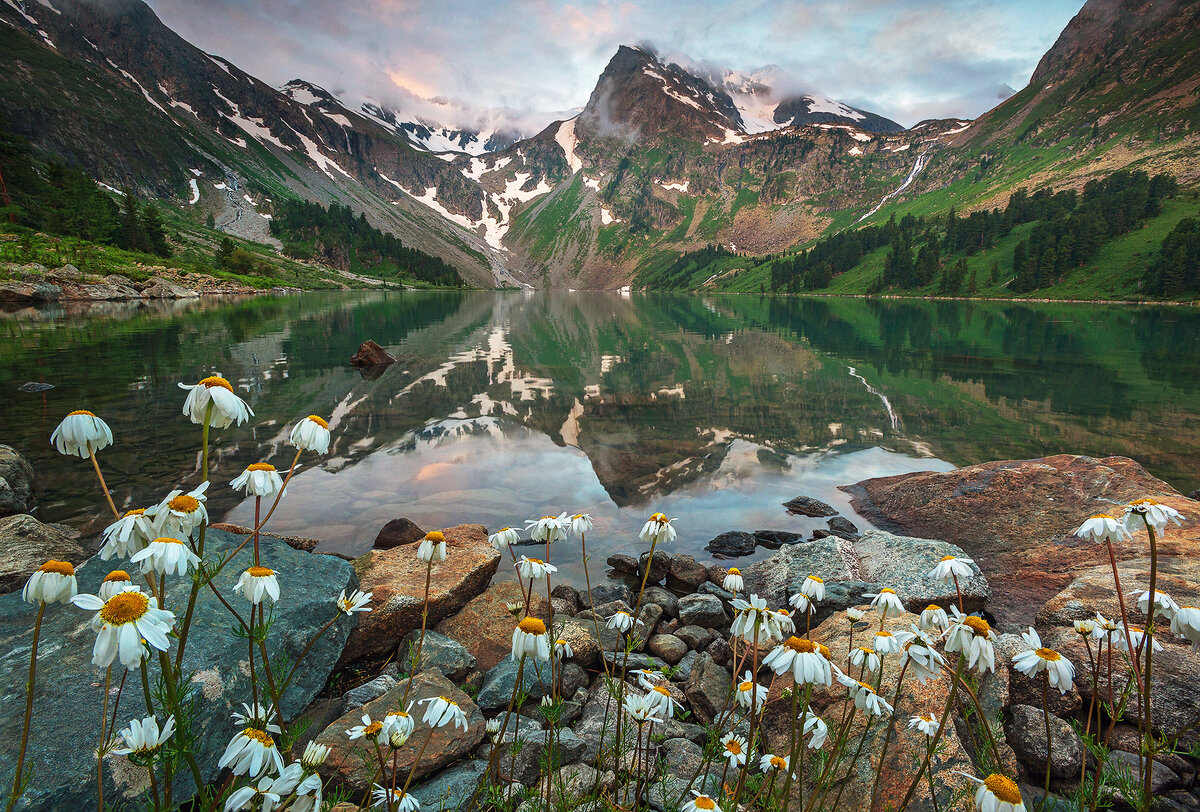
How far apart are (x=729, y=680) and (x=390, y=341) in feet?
142

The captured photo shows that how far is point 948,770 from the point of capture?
491 centimetres

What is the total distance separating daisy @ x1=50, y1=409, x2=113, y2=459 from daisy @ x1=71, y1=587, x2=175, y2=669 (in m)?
0.95

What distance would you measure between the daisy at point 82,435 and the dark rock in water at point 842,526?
13.6 meters

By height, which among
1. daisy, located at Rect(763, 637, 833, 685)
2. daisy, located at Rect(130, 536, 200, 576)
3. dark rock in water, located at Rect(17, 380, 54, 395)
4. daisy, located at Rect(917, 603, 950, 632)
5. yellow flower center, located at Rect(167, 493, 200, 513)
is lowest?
dark rock in water, located at Rect(17, 380, 54, 395)

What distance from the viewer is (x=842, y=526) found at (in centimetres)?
1309

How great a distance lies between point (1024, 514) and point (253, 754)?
14.6 m

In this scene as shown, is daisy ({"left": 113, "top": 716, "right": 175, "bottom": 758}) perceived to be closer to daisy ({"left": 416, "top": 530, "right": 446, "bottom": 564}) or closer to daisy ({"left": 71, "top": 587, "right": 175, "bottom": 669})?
daisy ({"left": 71, "top": 587, "right": 175, "bottom": 669})

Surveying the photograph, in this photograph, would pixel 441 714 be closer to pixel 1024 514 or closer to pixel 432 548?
pixel 432 548

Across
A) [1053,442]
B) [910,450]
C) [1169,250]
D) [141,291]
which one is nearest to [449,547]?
[910,450]

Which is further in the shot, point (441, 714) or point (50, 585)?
point (441, 714)

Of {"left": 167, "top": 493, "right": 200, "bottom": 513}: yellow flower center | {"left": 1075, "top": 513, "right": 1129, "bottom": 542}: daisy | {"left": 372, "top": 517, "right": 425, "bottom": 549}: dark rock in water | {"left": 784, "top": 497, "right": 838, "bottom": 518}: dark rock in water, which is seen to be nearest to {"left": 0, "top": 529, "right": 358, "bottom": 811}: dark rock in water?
{"left": 167, "top": 493, "right": 200, "bottom": 513}: yellow flower center

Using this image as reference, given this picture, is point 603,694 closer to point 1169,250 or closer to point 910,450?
point 910,450

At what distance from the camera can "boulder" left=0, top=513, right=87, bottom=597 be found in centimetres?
735

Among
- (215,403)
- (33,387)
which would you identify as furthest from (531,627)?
(33,387)
